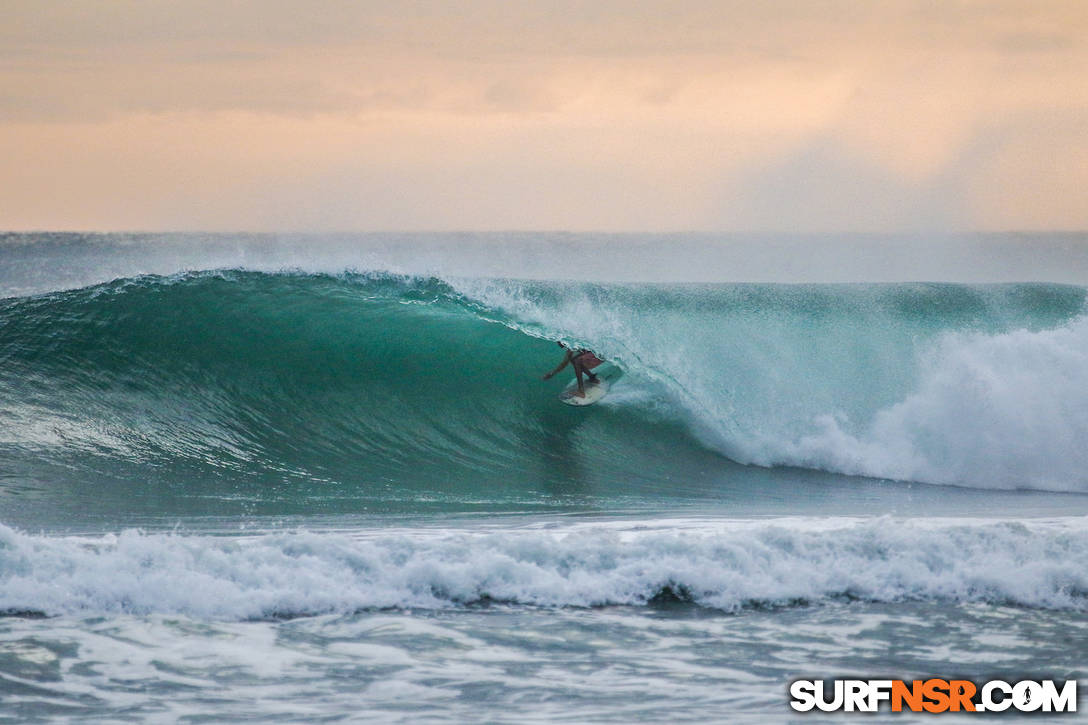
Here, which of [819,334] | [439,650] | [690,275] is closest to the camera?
[439,650]

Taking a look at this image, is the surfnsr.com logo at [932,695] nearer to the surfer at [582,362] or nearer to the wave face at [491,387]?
the wave face at [491,387]

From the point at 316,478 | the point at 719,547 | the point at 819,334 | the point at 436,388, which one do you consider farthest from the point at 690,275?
the point at 719,547

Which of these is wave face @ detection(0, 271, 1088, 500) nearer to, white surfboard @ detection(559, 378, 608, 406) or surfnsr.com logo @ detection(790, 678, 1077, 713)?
white surfboard @ detection(559, 378, 608, 406)

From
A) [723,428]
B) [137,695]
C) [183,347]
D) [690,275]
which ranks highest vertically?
[690,275]

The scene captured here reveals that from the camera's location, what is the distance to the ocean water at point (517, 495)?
5.39 meters

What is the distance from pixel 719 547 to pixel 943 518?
8.64 ft

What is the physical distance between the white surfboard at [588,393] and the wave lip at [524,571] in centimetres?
501

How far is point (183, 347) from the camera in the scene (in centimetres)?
1251

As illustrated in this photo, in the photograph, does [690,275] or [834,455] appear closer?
[834,455]

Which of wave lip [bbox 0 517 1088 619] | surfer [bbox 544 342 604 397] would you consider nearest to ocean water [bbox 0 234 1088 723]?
wave lip [bbox 0 517 1088 619]

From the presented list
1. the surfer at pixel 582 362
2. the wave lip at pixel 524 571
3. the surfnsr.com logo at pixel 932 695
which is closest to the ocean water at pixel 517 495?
the wave lip at pixel 524 571

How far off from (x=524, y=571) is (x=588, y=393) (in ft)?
18.7

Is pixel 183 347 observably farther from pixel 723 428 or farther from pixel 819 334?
pixel 819 334

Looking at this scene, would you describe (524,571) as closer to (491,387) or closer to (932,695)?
(932,695)
